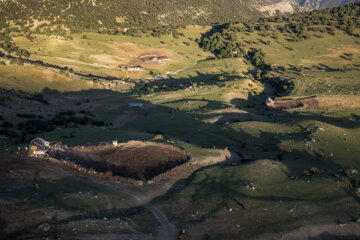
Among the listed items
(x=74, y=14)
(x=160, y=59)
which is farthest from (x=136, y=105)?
(x=74, y=14)

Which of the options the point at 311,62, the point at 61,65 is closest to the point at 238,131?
the point at 61,65

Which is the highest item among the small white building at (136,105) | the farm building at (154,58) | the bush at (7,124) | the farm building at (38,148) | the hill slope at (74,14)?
the hill slope at (74,14)

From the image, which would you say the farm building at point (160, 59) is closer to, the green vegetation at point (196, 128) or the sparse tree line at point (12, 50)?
the green vegetation at point (196, 128)

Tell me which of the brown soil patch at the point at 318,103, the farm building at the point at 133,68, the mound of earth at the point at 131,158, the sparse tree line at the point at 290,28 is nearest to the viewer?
the mound of earth at the point at 131,158

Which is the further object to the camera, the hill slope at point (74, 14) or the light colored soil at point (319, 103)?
the hill slope at point (74, 14)

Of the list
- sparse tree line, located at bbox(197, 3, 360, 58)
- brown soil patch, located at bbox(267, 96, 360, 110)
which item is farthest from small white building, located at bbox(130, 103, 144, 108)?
sparse tree line, located at bbox(197, 3, 360, 58)

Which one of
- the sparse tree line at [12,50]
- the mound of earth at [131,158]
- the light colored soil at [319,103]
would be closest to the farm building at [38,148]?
the mound of earth at [131,158]

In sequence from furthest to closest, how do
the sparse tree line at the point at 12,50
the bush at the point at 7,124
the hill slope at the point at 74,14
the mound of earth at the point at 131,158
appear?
the hill slope at the point at 74,14, the sparse tree line at the point at 12,50, the bush at the point at 7,124, the mound of earth at the point at 131,158

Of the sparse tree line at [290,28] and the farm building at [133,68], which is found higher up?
the sparse tree line at [290,28]

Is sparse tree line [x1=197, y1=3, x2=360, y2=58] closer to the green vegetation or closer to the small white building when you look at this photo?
the green vegetation
